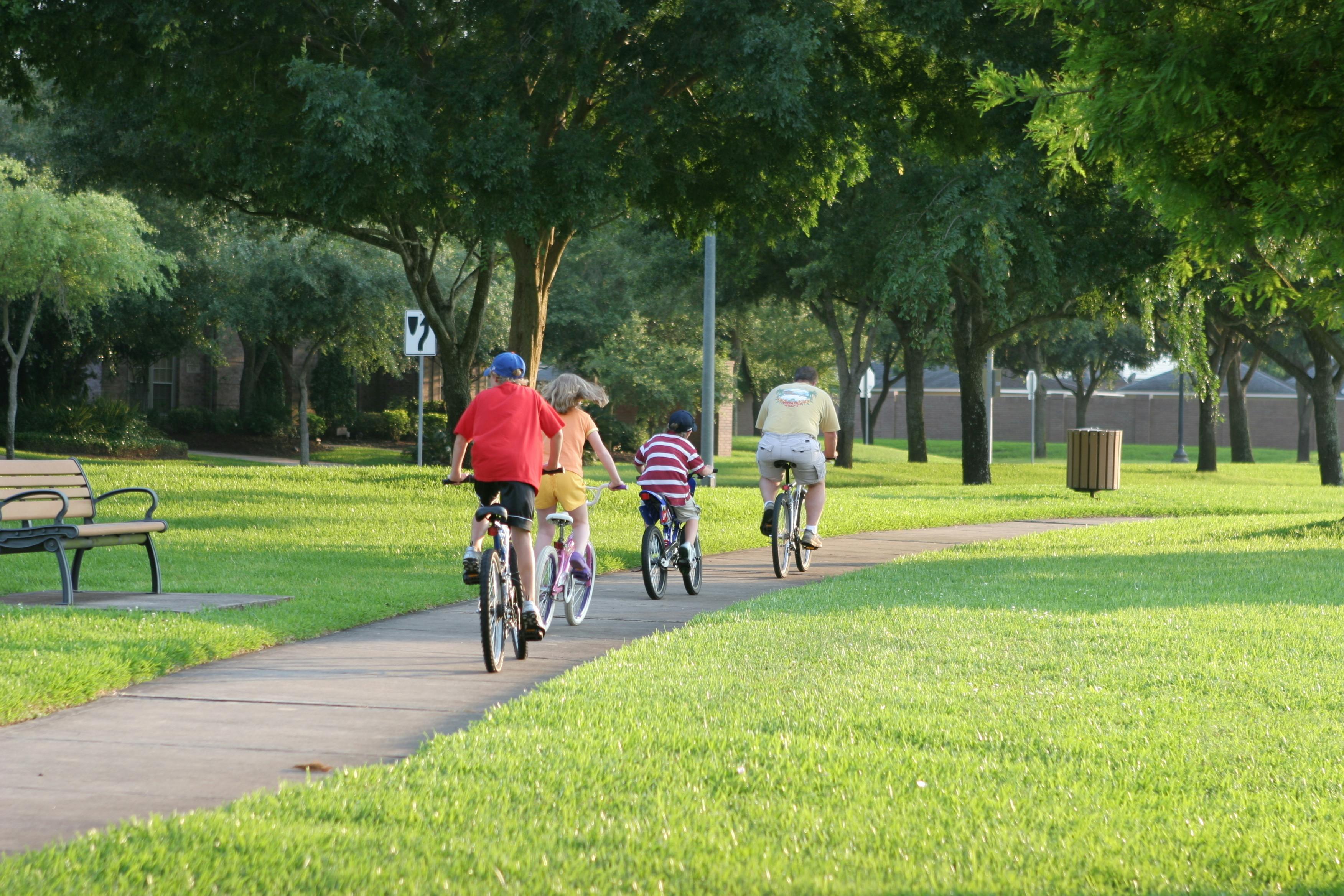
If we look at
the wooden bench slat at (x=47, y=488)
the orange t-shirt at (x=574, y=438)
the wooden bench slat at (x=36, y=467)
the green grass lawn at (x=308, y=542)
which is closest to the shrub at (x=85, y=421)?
the green grass lawn at (x=308, y=542)

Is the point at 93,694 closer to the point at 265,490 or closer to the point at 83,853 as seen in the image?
the point at 83,853

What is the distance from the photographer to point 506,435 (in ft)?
25.4

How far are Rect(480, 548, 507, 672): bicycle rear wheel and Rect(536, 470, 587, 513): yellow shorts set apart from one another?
4.53ft

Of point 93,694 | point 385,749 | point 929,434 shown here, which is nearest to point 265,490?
point 93,694

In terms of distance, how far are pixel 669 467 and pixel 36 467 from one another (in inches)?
190

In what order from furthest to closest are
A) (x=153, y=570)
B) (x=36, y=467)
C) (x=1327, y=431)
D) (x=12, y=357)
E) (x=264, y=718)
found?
(x=1327, y=431), (x=12, y=357), (x=36, y=467), (x=153, y=570), (x=264, y=718)

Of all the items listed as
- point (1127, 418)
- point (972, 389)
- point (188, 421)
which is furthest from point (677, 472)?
point (1127, 418)

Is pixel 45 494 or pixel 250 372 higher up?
pixel 250 372

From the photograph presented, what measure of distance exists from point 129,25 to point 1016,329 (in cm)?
1883

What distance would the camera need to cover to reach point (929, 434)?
8056 cm

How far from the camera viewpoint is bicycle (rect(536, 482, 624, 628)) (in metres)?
8.53

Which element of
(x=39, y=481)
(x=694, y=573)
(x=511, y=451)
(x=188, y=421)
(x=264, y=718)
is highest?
(x=188, y=421)

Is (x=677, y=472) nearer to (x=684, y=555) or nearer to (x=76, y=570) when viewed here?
(x=684, y=555)

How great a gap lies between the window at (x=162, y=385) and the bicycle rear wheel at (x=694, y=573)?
115ft
